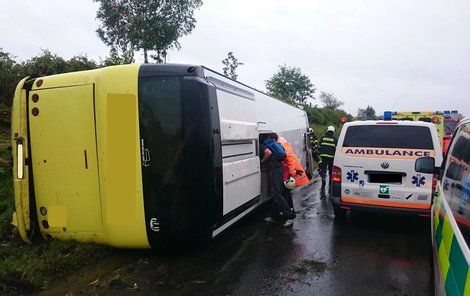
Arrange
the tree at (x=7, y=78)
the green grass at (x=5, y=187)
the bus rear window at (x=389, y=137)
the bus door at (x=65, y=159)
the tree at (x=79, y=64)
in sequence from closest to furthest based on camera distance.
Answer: the bus door at (x=65, y=159)
the green grass at (x=5, y=187)
the bus rear window at (x=389, y=137)
the tree at (x=7, y=78)
the tree at (x=79, y=64)

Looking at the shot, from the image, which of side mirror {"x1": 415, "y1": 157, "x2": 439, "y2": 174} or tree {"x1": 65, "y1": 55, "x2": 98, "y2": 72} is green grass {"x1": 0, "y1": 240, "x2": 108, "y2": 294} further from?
tree {"x1": 65, "y1": 55, "x2": 98, "y2": 72}

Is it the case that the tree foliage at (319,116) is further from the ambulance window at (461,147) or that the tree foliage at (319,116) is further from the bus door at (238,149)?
the ambulance window at (461,147)

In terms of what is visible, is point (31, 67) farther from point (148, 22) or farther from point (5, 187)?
point (148, 22)

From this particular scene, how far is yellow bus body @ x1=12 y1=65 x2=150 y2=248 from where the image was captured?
466 cm

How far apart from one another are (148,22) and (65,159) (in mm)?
19295

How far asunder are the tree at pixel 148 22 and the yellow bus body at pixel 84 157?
1680 centimetres

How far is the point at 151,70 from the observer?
4625mm

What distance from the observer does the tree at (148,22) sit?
22.4m

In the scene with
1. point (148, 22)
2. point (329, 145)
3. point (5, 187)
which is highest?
point (148, 22)

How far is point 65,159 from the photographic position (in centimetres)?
487

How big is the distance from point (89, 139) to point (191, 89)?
138cm

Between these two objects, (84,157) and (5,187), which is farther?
(5,187)

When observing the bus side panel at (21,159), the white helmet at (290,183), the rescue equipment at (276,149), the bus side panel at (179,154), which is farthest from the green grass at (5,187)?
the white helmet at (290,183)

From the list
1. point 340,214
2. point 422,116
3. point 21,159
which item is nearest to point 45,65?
point 21,159
